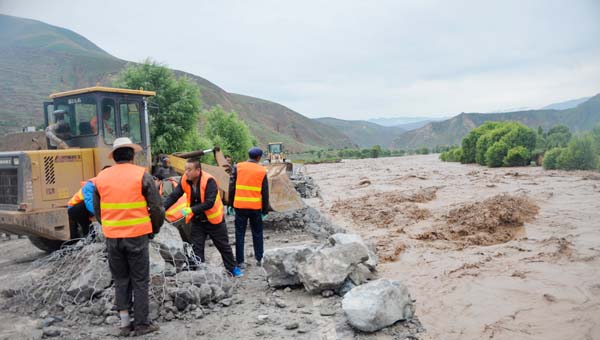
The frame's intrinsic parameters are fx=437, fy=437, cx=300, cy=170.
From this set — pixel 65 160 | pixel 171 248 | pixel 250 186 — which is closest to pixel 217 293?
pixel 171 248

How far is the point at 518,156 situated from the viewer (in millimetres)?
28000

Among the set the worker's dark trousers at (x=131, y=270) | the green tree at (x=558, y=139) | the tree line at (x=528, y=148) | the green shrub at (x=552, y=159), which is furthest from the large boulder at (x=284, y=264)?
the green tree at (x=558, y=139)

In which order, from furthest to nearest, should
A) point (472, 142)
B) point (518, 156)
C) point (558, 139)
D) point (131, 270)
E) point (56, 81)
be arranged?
1. point (56, 81)
2. point (472, 142)
3. point (558, 139)
4. point (518, 156)
5. point (131, 270)

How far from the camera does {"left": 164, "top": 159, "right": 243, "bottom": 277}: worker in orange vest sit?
5.70 meters

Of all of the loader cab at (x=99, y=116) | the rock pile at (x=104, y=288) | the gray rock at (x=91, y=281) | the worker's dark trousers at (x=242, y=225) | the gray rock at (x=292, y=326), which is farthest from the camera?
the loader cab at (x=99, y=116)

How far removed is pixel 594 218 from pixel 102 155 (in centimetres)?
1065

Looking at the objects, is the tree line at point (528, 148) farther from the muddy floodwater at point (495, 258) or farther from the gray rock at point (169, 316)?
the gray rock at point (169, 316)

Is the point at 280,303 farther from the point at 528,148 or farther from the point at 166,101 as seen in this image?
the point at 528,148

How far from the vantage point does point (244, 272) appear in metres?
6.48

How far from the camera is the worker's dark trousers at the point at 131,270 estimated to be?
13.9 feet

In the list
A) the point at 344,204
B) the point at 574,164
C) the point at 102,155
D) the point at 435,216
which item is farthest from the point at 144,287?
the point at 574,164

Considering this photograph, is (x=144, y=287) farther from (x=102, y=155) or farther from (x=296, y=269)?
(x=102, y=155)

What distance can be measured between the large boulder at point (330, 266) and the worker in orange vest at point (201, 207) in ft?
3.94

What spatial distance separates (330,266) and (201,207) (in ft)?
5.94
